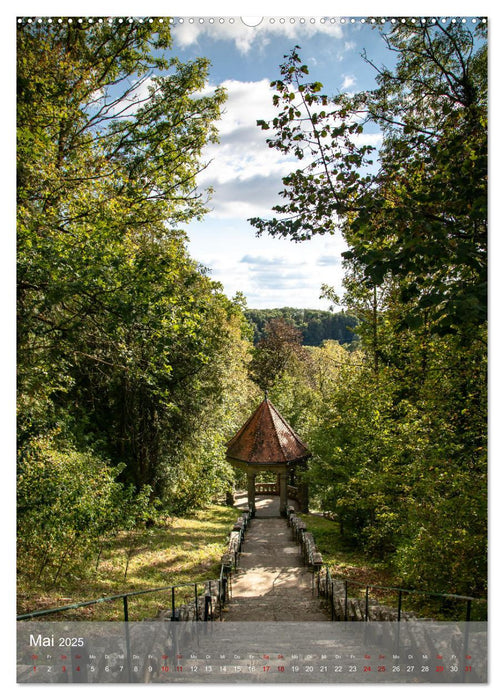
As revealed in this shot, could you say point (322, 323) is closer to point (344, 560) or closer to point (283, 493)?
point (283, 493)

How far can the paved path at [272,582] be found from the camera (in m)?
5.47

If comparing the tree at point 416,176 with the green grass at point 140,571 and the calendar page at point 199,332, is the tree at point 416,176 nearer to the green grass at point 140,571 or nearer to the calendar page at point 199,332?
the calendar page at point 199,332

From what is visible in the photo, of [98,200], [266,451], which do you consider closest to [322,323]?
[266,451]

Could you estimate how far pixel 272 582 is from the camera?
23.8 ft

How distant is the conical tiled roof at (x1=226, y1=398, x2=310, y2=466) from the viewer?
12.8 m

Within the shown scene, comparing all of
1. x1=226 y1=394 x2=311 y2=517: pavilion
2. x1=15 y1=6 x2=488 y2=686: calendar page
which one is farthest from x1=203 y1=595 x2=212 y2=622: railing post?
x1=226 y1=394 x2=311 y2=517: pavilion

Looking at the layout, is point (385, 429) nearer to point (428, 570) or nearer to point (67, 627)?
point (428, 570)

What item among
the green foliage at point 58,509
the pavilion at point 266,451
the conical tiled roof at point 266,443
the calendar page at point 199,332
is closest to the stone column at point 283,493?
the pavilion at point 266,451

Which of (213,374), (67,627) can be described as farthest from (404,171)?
(213,374)

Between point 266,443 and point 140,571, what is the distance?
5922mm

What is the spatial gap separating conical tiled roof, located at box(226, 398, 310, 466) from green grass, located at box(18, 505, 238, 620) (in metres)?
2.33

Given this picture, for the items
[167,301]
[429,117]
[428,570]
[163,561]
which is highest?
[429,117]

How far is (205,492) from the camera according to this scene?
38.0ft
